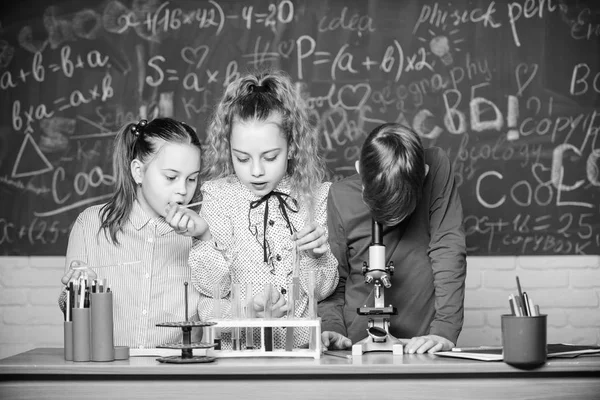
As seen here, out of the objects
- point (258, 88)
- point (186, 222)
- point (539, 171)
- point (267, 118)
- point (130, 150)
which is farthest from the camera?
point (539, 171)

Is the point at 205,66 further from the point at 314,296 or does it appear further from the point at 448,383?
the point at 448,383

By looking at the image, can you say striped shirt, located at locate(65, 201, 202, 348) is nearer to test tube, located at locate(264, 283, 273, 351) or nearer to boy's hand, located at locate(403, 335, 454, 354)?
test tube, located at locate(264, 283, 273, 351)

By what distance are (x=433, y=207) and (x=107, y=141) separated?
1.63 m

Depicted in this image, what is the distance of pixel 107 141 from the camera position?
349 cm

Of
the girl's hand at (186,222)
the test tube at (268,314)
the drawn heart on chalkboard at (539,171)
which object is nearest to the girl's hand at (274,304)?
the test tube at (268,314)

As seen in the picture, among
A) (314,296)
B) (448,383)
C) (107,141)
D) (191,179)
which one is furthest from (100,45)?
(448,383)

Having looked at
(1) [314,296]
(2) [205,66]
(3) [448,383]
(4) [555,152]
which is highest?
(2) [205,66]

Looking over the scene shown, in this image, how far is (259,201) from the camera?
2369 millimetres

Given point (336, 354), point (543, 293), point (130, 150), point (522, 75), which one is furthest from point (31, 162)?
point (543, 293)

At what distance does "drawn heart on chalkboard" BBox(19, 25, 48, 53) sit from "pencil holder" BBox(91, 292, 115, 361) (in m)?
2.01

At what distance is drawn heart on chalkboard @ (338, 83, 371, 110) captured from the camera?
347 centimetres

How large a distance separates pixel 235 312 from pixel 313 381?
0.33 metres

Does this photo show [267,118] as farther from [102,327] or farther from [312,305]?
[102,327]

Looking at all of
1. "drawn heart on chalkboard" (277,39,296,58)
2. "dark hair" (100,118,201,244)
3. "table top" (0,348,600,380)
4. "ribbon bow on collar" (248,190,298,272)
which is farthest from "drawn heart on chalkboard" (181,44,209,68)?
"table top" (0,348,600,380)
